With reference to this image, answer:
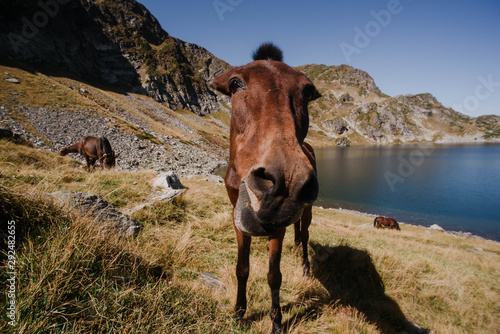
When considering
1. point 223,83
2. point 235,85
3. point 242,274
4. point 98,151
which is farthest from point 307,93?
point 98,151

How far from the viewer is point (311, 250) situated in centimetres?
607

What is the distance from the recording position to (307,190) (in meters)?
1.70

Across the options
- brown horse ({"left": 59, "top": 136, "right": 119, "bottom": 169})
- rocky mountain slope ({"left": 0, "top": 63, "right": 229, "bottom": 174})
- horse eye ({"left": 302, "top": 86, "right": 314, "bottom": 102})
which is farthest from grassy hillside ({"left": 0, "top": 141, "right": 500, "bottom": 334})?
rocky mountain slope ({"left": 0, "top": 63, "right": 229, "bottom": 174})

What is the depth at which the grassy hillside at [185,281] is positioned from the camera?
1.73 metres

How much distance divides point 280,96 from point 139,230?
3908 mm

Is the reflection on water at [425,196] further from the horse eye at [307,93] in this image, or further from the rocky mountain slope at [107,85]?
the horse eye at [307,93]

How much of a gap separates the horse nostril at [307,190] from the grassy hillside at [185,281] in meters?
1.67

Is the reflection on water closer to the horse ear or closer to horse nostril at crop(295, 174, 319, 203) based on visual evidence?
the horse ear

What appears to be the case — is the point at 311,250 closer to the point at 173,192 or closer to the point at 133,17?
the point at 173,192

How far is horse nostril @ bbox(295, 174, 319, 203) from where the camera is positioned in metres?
1.62

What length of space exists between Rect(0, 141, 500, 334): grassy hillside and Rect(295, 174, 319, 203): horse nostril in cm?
167

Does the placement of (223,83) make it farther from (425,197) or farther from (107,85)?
(107,85)

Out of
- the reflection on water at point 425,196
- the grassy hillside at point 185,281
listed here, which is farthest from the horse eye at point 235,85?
the reflection on water at point 425,196

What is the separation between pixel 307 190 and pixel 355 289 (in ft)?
14.6
